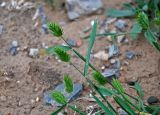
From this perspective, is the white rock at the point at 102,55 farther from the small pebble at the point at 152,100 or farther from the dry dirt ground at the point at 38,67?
the small pebble at the point at 152,100

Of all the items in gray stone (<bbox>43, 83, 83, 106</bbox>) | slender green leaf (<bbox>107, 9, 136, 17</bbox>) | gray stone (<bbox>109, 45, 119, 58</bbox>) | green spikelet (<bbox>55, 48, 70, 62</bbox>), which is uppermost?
green spikelet (<bbox>55, 48, 70, 62</bbox>)

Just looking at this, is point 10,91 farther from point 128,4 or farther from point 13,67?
point 128,4

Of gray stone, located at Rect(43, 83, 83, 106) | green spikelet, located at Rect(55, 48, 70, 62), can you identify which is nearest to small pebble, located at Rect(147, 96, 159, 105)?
gray stone, located at Rect(43, 83, 83, 106)

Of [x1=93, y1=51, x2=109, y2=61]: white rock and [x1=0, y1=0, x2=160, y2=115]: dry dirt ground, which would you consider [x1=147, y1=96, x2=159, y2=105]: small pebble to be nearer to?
[x1=0, y1=0, x2=160, y2=115]: dry dirt ground

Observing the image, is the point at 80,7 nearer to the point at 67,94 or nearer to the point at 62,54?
the point at 67,94

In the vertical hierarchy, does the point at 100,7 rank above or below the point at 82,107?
above

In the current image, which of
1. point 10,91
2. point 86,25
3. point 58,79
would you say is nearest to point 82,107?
point 58,79
